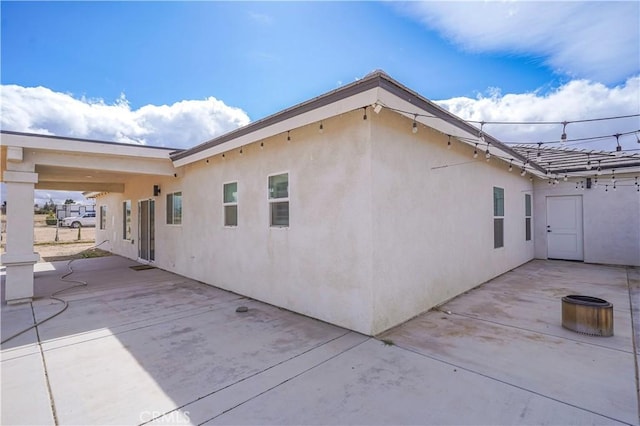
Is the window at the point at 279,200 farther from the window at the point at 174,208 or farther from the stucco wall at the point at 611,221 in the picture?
the stucco wall at the point at 611,221

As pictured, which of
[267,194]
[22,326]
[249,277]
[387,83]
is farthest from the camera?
[249,277]

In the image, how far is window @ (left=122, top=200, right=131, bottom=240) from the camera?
477 inches

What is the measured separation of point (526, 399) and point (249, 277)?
4.70 meters

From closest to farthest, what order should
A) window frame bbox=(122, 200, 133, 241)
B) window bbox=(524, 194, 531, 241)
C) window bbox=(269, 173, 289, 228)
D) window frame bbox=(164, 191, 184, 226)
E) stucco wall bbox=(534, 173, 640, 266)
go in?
window bbox=(269, 173, 289, 228) → window frame bbox=(164, 191, 184, 226) → stucco wall bbox=(534, 173, 640, 266) → window bbox=(524, 194, 531, 241) → window frame bbox=(122, 200, 133, 241)

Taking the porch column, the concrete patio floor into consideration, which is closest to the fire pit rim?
the concrete patio floor

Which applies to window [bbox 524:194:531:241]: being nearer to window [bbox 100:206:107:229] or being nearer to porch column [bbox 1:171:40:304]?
porch column [bbox 1:171:40:304]

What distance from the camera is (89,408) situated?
2.51 meters

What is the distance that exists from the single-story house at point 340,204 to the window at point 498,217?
0.05 m

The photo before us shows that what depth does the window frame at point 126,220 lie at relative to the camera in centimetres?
1207

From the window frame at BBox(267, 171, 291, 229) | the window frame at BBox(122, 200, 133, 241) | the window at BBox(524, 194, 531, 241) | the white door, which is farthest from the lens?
the window frame at BBox(122, 200, 133, 241)

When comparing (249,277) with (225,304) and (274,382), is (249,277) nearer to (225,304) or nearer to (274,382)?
(225,304)

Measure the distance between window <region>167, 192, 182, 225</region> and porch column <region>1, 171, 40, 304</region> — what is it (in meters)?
3.08

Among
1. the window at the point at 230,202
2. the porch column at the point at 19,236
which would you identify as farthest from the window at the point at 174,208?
the porch column at the point at 19,236

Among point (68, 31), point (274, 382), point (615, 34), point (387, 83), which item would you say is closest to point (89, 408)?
point (274, 382)
